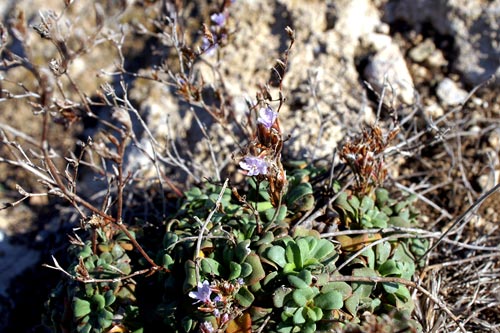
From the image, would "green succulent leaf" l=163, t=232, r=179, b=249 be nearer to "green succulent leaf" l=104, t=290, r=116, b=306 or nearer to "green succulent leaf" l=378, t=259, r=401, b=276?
"green succulent leaf" l=104, t=290, r=116, b=306

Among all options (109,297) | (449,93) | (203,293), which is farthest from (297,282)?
(449,93)

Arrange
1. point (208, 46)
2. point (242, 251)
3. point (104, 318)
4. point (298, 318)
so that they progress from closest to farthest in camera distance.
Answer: point (298, 318), point (242, 251), point (104, 318), point (208, 46)

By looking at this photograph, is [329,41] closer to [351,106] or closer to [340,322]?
[351,106]

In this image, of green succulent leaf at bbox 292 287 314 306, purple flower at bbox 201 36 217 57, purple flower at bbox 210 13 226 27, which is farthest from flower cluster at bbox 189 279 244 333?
purple flower at bbox 210 13 226 27

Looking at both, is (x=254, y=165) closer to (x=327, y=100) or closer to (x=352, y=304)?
(x=352, y=304)

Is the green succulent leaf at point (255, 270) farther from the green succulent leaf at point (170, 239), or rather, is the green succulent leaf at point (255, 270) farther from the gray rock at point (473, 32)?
the gray rock at point (473, 32)

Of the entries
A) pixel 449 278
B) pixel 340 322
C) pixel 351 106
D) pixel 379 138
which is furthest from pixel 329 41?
pixel 340 322
